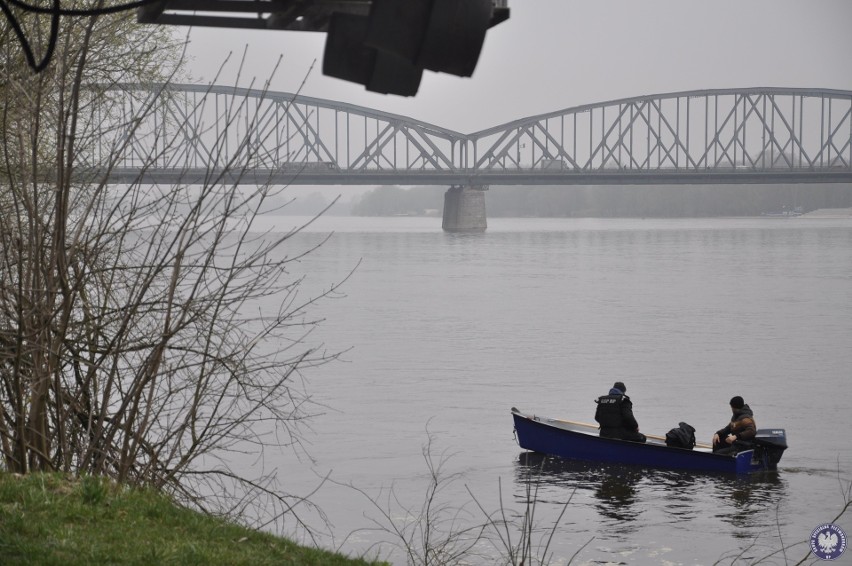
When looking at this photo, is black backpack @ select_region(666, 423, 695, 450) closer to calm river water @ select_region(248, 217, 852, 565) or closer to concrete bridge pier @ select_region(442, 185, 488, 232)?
calm river water @ select_region(248, 217, 852, 565)

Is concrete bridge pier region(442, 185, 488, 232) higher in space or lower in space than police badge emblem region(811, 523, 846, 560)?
higher

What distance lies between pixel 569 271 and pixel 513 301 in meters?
21.6

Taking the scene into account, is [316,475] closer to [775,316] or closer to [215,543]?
[215,543]

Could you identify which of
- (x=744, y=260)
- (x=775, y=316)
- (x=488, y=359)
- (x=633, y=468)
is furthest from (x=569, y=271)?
(x=633, y=468)

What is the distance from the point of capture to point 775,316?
48125 millimetres

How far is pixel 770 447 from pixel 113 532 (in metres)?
15.3

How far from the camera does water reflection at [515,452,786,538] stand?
17828mm

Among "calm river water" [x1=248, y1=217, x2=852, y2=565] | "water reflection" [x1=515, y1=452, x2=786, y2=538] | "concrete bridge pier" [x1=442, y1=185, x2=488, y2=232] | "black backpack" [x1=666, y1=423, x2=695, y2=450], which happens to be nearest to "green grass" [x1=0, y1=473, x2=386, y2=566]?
"calm river water" [x1=248, y1=217, x2=852, y2=565]

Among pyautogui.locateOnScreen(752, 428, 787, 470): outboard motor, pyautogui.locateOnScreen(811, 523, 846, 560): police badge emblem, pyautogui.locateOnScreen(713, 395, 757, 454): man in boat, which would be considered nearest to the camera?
pyautogui.locateOnScreen(811, 523, 846, 560): police badge emblem

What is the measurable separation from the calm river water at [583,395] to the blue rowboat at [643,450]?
236 millimetres

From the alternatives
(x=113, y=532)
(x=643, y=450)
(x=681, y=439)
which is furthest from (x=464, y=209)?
(x=113, y=532)

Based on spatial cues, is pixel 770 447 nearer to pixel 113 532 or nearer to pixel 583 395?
pixel 583 395

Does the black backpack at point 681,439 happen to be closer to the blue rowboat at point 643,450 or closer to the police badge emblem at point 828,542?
the blue rowboat at point 643,450

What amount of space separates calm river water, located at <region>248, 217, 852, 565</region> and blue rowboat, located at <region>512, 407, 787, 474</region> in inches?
9.3
